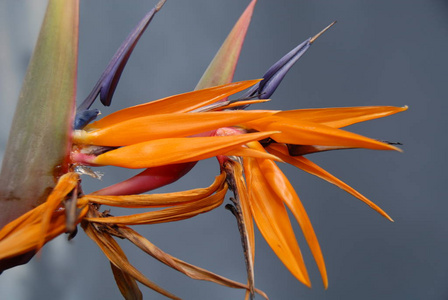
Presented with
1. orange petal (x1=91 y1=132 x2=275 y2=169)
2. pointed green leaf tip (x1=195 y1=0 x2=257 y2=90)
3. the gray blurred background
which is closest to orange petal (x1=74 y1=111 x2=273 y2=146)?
orange petal (x1=91 y1=132 x2=275 y2=169)

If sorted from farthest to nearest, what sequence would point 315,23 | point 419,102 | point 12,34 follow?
point 419,102, point 315,23, point 12,34

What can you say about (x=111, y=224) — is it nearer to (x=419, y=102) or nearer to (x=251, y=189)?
(x=251, y=189)

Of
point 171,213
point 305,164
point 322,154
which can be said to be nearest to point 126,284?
point 171,213

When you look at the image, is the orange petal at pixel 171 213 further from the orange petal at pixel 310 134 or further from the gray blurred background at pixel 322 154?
the gray blurred background at pixel 322 154

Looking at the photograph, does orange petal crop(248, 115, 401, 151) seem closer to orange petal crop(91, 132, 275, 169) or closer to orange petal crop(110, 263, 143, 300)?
orange petal crop(91, 132, 275, 169)

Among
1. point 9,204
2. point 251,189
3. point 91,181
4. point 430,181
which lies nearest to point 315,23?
point 430,181

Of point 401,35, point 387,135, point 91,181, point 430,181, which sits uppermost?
point 401,35
